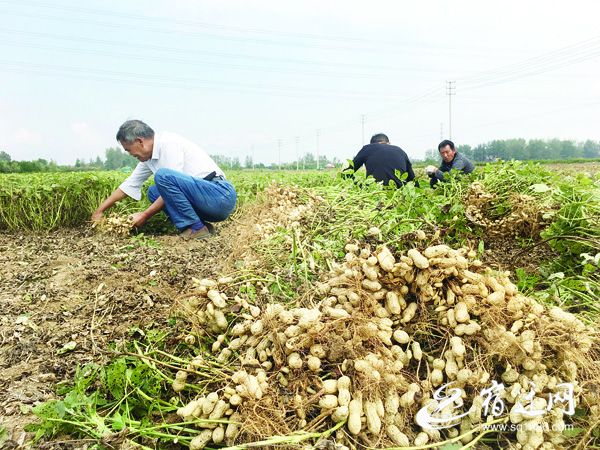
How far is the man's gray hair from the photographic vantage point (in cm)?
489

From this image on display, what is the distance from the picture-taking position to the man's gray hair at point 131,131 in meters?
4.89

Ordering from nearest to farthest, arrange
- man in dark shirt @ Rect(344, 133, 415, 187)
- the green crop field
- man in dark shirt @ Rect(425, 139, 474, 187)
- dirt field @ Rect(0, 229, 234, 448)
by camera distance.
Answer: the green crop field < dirt field @ Rect(0, 229, 234, 448) < man in dark shirt @ Rect(344, 133, 415, 187) < man in dark shirt @ Rect(425, 139, 474, 187)

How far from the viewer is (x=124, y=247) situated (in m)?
4.62

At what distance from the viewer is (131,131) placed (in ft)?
16.1

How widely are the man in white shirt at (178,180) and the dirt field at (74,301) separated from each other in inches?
14.5

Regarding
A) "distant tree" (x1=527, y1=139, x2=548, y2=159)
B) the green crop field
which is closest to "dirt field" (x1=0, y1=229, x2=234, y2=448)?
the green crop field

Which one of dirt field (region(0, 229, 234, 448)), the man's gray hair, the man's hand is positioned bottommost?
dirt field (region(0, 229, 234, 448))

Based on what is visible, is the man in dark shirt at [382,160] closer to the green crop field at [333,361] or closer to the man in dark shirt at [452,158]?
the man in dark shirt at [452,158]

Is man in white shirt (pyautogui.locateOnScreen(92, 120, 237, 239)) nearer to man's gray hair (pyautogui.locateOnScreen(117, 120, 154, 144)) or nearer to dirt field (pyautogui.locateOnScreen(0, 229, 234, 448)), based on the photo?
man's gray hair (pyautogui.locateOnScreen(117, 120, 154, 144))

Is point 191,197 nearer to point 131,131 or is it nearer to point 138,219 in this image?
point 138,219

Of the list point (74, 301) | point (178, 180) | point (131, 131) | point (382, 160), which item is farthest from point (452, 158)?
point (74, 301)

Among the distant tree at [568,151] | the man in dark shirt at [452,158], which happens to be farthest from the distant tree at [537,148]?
the man in dark shirt at [452,158]

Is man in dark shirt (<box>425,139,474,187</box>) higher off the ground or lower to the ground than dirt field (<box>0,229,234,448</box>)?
higher

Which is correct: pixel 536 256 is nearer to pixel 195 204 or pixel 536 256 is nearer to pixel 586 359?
pixel 586 359
